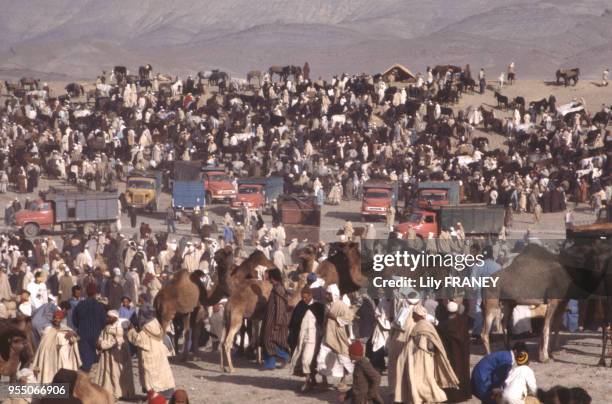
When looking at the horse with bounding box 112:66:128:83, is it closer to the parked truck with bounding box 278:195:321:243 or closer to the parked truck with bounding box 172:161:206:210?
the parked truck with bounding box 172:161:206:210

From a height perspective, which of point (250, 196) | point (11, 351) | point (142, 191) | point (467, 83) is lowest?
point (11, 351)

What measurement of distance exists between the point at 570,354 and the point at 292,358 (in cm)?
320

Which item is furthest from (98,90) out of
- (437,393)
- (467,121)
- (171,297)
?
(437,393)

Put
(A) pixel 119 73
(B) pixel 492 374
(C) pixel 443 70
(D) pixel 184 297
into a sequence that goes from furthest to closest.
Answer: (A) pixel 119 73, (C) pixel 443 70, (D) pixel 184 297, (B) pixel 492 374

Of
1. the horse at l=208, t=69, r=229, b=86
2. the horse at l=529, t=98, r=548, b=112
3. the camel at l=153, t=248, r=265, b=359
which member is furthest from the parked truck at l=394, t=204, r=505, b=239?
the horse at l=208, t=69, r=229, b=86

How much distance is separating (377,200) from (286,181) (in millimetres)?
4671

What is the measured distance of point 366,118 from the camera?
45250 mm

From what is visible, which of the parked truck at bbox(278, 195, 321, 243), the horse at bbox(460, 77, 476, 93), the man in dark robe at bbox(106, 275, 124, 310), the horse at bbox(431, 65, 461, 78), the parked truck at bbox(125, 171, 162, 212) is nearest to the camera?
the man in dark robe at bbox(106, 275, 124, 310)

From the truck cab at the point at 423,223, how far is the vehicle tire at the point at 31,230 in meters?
8.85

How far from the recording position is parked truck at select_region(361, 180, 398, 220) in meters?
35.1

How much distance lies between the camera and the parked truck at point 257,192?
3622 centimetres

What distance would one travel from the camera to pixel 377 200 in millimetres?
35250

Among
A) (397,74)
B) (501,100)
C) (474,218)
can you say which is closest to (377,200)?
(474,218)

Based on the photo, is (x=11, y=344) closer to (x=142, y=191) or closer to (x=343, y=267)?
(x=343, y=267)
